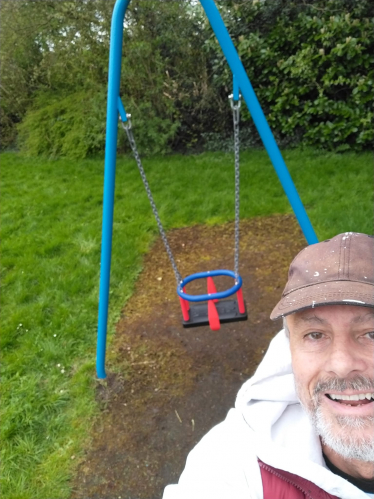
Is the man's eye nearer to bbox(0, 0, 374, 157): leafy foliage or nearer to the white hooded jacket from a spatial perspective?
the white hooded jacket

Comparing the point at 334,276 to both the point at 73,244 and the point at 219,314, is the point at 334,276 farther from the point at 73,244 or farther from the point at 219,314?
the point at 73,244

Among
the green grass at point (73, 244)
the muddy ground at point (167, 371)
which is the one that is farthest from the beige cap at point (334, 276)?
the green grass at point (73, 244)

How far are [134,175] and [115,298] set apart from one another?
122 inches

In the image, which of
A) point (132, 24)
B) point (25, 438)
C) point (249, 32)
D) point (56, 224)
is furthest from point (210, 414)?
point (132, 24)

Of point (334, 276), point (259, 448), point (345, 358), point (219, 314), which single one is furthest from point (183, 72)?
point (259, 448)

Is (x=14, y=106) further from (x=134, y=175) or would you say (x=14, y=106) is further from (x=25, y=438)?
(x=25, y=438)

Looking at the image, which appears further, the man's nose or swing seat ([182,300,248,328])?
swing seat ([182,300,248,328])

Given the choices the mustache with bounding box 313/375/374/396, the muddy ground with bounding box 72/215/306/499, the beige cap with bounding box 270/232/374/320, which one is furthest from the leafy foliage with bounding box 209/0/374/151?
the mustache with bounding box 313/375/374/396

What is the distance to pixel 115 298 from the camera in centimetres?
363

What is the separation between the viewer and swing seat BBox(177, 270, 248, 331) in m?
2.48

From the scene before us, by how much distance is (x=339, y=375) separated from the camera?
3.90 feet

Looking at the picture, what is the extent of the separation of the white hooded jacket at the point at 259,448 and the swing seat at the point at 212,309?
1043 millimetres

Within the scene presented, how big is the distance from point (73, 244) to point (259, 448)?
3729 mm

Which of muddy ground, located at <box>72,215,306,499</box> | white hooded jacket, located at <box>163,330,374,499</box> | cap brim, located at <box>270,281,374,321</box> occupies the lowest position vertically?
muddy ground, located at <box>72,215,306,499</box>
